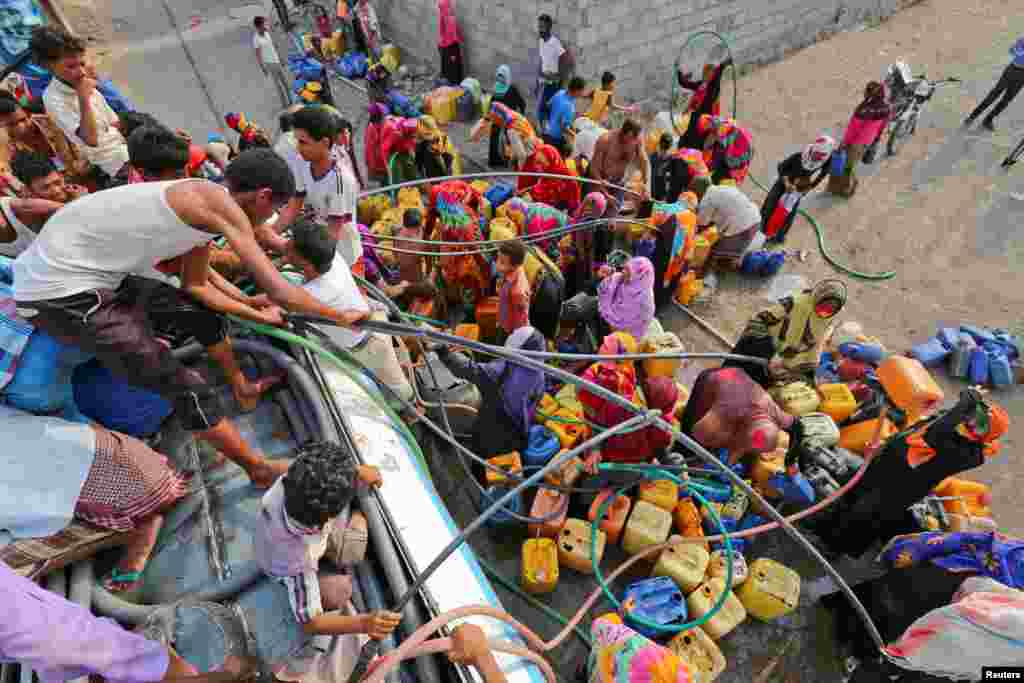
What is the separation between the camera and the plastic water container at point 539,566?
3754mm

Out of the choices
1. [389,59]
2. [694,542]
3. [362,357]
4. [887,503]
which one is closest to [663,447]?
[694,542]

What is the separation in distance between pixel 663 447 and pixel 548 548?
3.92ft

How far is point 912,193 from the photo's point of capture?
792 cm

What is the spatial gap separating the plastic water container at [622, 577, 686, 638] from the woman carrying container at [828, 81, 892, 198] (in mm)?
7081

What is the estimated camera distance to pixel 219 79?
10.3 metres

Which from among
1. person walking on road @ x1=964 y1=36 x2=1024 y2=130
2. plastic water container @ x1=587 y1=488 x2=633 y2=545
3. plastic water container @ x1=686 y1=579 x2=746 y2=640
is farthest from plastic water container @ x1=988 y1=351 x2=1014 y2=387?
person walking on road @ x1=964 y1=36 x2=1024 y2=130

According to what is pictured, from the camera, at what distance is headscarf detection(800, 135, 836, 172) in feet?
19.9

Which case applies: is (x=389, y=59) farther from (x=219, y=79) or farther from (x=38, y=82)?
(x=38, y=82)

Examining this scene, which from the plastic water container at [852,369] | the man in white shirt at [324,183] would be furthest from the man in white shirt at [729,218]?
the man in white shirt at [324,183]

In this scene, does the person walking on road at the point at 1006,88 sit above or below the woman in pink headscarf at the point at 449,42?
below

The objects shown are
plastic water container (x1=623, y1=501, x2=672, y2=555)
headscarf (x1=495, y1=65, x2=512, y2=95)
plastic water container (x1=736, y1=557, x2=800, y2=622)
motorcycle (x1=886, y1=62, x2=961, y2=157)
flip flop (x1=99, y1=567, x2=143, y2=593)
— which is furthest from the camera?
headscarf (x1=495, y1=65, x2=512, y2=95)

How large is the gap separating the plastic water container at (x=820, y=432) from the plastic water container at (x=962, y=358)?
2.38 meters

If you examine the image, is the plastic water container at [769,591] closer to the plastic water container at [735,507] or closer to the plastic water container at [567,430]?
the plastic water container at [735,507]

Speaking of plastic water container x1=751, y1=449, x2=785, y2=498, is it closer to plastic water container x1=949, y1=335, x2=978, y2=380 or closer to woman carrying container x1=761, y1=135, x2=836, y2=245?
plastic water container x1=949, y1=335, x2=978, y2=380
